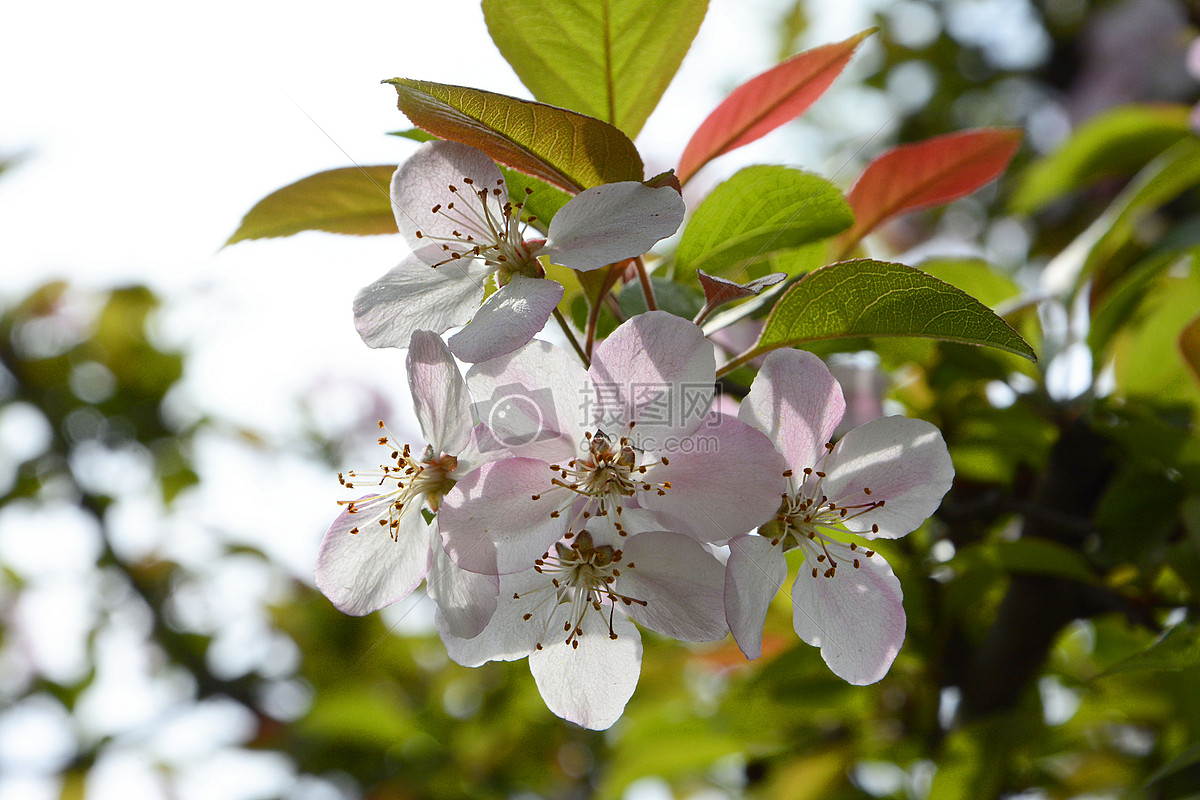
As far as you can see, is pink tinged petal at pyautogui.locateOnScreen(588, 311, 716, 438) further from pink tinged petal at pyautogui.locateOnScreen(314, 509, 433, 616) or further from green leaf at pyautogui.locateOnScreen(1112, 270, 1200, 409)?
green leaf at pyautogui.locateOnScreen(1112, 270, 1200, 409)

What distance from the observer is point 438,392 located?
65cm

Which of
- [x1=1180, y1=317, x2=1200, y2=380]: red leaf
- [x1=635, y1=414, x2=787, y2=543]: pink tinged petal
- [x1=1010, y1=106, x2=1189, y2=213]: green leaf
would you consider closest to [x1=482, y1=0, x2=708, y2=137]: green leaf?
[x1=635, y1=414, x2=787, y2=543]: pink tinged petal

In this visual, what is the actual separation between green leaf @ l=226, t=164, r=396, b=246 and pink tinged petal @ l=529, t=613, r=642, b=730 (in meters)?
0.40

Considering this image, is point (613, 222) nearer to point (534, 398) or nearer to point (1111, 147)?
point (534, 398)

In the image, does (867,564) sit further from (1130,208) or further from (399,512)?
(1130,208)

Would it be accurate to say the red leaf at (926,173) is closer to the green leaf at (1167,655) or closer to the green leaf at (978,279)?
the green leaf at (978,279)

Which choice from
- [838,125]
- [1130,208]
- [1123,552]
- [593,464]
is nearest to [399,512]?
[593,464]

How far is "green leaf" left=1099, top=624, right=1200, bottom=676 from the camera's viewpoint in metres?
0.64

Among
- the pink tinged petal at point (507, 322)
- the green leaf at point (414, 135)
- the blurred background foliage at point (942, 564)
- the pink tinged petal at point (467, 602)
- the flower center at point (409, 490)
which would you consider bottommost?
the blurred background foliage at point (942, 564)

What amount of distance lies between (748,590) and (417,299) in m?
0.34

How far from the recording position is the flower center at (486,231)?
682 mm

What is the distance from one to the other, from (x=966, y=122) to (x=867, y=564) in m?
2.41

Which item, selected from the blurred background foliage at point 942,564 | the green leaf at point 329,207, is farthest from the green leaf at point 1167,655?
the green leaf at point 329,207

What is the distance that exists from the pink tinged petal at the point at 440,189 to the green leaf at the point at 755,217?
0.57 ft
